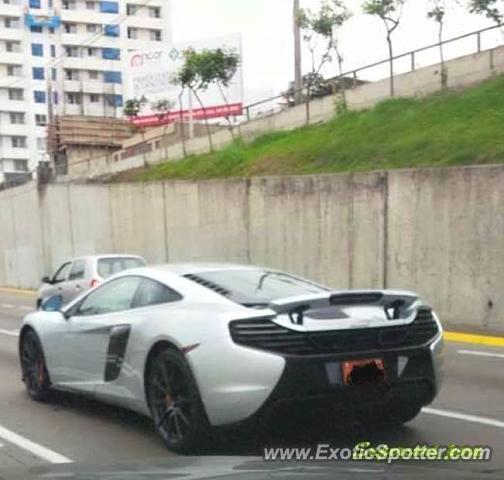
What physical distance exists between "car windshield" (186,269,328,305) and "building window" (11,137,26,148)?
94553 mm

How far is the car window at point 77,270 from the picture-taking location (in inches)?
699

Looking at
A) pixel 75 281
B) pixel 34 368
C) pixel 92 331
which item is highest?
pixel 92 331

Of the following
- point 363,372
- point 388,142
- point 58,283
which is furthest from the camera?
point 388,142

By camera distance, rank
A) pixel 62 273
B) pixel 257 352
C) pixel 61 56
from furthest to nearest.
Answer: pixel 61 56
pixel 62 273
pixel 257 352

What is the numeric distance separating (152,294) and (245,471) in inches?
152

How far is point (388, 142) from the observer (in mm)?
22812

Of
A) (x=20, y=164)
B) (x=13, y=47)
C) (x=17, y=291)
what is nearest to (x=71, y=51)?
(x=13, y=47)

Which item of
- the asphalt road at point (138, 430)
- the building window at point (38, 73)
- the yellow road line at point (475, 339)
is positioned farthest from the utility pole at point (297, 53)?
the building window at point (38, 73)

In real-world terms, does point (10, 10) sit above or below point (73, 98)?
above

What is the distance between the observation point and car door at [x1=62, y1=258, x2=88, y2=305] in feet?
57.5

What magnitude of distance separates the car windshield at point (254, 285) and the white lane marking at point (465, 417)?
5.08 feet

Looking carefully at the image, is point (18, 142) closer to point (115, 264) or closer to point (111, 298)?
point (115, 264)

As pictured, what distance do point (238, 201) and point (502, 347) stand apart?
10.3m

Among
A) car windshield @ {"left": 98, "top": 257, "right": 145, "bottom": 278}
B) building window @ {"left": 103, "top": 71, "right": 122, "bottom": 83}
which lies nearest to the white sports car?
car windshield @ {"left": 98, "top": 257, "right": 145, "bottom": 278}
